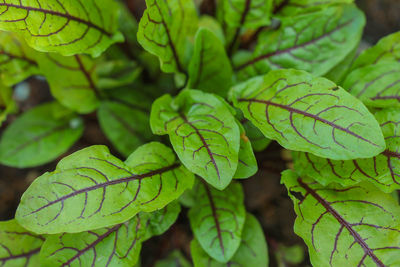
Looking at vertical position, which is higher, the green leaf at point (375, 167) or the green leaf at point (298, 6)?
the green leaf at point (298, 6)

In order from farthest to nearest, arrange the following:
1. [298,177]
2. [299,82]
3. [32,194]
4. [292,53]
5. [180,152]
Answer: [292,53]
[298,177]
[299,82]
[180,152]
[32,194]

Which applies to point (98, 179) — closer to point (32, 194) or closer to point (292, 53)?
point (32, 194)

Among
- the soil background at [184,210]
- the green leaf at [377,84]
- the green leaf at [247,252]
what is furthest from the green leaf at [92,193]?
the green leaf at [377,84]

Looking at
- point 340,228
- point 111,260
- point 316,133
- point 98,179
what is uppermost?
point 98,179

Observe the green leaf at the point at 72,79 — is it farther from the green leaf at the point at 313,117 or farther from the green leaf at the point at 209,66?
the green leaf at the point at 313,117

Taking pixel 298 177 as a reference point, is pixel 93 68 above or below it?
above

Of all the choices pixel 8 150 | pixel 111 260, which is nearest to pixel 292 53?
pixel 111 260
